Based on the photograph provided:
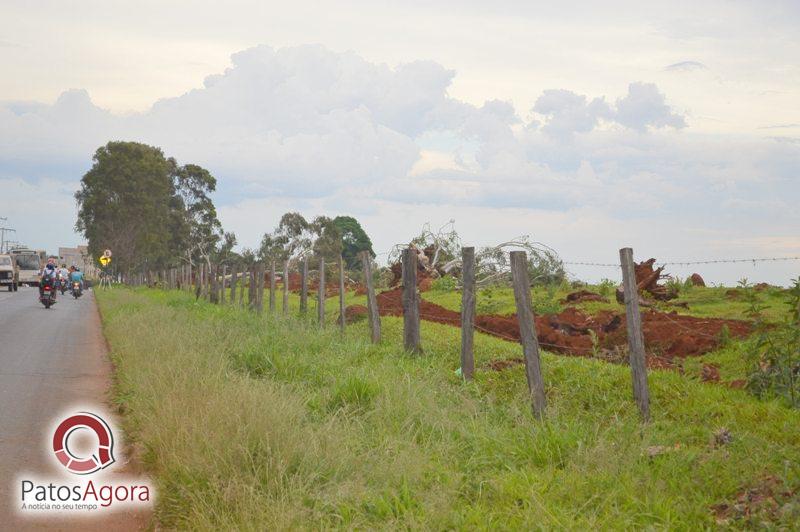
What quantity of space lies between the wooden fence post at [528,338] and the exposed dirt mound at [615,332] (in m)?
2.20

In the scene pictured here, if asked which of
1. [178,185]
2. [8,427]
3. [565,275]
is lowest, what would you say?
[8,427]

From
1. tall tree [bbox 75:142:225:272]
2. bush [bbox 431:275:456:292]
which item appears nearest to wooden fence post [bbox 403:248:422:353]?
bush [bbox 431:275:456:292]

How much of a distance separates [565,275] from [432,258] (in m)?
6.01

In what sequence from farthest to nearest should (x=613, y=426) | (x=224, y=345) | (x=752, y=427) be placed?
(x=224, y=345), (x=752, y=427), (x=613, y=426)

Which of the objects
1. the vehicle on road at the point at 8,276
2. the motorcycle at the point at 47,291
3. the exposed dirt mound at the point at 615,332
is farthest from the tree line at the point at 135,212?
the exposed dirt mound at the point at 615,332

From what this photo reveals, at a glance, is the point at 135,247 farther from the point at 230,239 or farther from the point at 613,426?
the point at 613,426

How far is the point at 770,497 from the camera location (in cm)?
583

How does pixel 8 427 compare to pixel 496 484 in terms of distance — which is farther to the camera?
pixel 8 427

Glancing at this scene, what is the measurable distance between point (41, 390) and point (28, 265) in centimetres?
6082

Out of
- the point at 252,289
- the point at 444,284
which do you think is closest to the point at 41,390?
the point at 252,289

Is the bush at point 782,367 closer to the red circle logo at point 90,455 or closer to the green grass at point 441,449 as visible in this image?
the green grass at point 441,449

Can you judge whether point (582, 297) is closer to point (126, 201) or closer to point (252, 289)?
point (252, 289)

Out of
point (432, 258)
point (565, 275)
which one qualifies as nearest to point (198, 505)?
point (565, 275)

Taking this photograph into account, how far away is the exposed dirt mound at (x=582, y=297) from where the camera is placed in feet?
65.7
